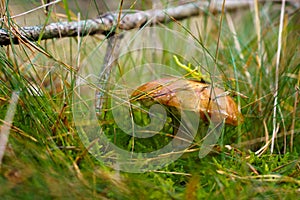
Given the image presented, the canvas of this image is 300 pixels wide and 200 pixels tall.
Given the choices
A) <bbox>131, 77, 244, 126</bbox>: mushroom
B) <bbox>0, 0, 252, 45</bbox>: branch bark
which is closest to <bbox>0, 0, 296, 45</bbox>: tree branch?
<bbox>0, 0, 252, 45</bbox>: branch bark

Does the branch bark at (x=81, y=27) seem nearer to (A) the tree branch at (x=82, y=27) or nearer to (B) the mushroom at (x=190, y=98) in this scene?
(A) the tree branch at (x=82, y=27)

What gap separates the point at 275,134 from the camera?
1277 millimetres

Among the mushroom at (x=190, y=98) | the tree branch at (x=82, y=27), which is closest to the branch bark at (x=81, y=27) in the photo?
the tree branch at (x=82, y=27)

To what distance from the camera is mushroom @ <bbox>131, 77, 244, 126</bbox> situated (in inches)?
45.3

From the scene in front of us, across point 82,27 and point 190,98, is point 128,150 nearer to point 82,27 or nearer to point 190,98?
point 190,98

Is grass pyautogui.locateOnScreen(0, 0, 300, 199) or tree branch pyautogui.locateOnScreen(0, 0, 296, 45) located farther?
tree branch pyautogui.locateOnScreen(0, 0, 296, 45)

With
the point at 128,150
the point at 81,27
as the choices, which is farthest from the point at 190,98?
the point at 81,27

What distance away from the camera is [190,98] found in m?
1.16

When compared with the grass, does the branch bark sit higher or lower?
higher

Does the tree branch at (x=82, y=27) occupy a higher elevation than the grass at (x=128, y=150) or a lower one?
higher

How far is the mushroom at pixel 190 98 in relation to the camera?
1.15m

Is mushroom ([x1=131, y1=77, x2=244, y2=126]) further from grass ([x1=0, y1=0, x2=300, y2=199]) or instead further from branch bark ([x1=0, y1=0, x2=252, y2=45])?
branch bark ([x1=0, y1=0, x2=252, y2=45])

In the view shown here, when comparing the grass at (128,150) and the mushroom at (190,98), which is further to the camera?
the mushroom at (190,98)

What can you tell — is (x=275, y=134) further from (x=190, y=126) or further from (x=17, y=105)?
(x=17, y=105)
